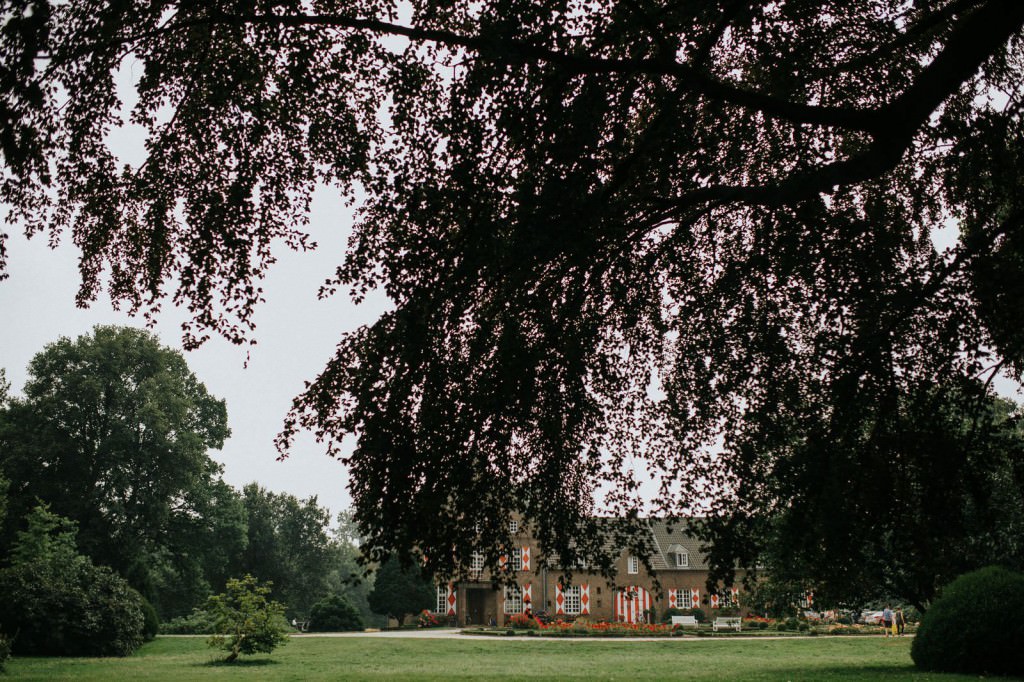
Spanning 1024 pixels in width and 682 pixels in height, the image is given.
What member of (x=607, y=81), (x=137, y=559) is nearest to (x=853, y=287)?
(x=607, y=81)

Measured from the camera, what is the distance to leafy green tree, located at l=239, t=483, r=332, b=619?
54844 mm

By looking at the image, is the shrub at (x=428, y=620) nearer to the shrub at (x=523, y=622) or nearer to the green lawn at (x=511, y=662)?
the shrub at (x=523, y=622)

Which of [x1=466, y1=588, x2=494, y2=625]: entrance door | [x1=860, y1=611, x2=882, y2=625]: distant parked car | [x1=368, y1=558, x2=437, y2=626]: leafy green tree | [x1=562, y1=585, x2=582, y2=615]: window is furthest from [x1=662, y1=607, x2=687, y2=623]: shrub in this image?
[x1=368, y1=558, x2=437, y2=626]: leafy green tree

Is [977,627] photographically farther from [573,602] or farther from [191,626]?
[573,602]

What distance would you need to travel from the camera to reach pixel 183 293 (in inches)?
305

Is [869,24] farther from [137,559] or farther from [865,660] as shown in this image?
[137,559]

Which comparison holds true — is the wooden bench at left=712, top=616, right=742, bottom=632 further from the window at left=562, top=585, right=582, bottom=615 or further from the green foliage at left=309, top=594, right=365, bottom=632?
the green foliage at left=309, top=594, right=365, bottom=632

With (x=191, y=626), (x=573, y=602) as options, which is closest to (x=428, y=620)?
(x=573, y=602)

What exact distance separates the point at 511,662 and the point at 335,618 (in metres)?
24.5

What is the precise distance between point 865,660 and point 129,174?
19410 millimetres

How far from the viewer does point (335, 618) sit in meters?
40.0

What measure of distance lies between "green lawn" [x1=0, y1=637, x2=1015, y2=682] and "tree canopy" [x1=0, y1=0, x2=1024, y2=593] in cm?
744

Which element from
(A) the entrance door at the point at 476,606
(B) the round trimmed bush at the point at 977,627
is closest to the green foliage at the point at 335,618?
(A) the entrance door at the point at 476,606

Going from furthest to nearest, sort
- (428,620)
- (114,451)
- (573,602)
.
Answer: (573,602), (428,620), (114,451)
